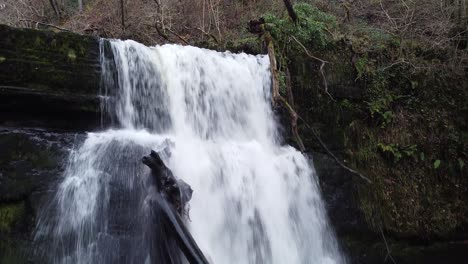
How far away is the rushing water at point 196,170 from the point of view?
183 inches

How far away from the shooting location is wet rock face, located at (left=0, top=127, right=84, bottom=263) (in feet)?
14.4

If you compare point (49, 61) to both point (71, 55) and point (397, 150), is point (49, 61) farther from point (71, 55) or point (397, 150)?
point (397, 150)

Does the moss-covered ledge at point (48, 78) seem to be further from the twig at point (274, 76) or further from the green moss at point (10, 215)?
the twig at point (274, 76)

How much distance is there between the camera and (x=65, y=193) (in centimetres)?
470

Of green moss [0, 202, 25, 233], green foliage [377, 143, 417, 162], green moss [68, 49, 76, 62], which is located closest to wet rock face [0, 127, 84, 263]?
green moss [0, 202, 25, 233]

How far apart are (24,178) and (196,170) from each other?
203 cm

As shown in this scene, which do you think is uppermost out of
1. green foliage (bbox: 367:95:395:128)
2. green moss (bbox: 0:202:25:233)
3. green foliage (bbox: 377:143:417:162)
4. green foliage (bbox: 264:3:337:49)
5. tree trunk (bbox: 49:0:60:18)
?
tree trunk (bbox: 49:0:60:18)

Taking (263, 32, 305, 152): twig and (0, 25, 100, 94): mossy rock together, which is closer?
(0, 25, 100, 94): mossy rock

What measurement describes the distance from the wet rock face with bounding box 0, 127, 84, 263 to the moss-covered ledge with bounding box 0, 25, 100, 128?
25 cm

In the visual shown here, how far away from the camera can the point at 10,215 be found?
14.8 ft

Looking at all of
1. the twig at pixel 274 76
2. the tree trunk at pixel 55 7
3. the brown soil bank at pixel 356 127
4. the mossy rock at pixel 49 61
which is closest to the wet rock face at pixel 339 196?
the brown soil bank at pixel 356 127

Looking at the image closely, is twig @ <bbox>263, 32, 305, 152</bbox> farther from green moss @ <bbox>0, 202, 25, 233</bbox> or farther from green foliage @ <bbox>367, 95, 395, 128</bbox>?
green moss @ <bbox>0, 202, 25, 233</bbox>

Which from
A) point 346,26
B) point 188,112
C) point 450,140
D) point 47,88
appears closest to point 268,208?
point 188,112

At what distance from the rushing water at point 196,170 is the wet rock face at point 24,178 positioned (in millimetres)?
165
